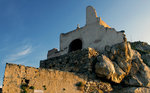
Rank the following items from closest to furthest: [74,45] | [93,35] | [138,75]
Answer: [138,75] < [93,35] < [74,45]

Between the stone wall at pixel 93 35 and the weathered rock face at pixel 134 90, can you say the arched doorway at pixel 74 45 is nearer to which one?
the stone wall at pixel 93 35

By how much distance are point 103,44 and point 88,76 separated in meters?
3.27

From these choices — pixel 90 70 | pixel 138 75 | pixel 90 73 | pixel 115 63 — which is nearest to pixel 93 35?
pixel 115 63

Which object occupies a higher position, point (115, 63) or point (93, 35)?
point (93, 35)

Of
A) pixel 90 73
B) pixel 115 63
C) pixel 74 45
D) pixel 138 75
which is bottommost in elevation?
pixel 138 75

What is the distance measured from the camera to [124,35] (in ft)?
41.5

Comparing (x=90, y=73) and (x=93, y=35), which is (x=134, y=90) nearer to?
(x=90, y=73)

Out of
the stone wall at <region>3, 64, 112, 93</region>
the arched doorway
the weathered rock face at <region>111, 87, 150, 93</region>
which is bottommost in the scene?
the weathered rock face at <region>111, 87, 150, 93</region>

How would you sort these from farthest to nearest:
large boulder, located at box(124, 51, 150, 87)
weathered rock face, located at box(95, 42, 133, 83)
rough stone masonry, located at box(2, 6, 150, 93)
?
large boulder, located at box(124, 51, 150, 87) → weathered rock face, located at box(95, 42, 133, 83) → rough stone masonry, located at box(2, 6, 150, 93)

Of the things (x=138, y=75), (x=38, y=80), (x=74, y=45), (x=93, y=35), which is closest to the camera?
(x=38, y=80)

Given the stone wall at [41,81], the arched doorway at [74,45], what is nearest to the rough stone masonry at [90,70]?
the stone wall at [41,81]

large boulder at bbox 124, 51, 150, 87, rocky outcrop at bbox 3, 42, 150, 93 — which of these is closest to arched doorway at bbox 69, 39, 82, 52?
rocky outcrop at bbox 3, 42, 150, 93

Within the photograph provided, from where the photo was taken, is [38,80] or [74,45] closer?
[38,80]

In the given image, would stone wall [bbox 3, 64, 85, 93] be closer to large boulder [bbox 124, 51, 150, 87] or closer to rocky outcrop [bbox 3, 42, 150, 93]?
rocky outcrop [bbox 3, 42, 150, 93]
